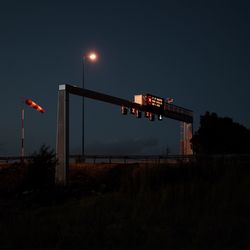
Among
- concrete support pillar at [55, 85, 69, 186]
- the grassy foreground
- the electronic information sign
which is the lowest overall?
the grassy foreground

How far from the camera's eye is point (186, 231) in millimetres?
7914

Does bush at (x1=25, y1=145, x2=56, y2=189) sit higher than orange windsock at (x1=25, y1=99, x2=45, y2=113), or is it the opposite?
orange windsock at (x1=25, y1=99, x2=45, y2=113)

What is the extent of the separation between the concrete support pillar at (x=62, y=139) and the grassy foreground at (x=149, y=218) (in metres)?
4.19

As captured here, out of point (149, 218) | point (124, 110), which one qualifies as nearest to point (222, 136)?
point (124, 110)

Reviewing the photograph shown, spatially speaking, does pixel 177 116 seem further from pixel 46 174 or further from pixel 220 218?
pixel 220 218

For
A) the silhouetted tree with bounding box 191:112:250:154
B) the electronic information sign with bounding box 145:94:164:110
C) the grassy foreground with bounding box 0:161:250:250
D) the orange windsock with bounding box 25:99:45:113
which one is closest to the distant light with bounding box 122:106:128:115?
the electronic information sign with bounding box 145:94:164:110

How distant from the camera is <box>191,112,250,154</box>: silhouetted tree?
4866 centimetres

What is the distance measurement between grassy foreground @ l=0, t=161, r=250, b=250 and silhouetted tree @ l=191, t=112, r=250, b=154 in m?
35.2

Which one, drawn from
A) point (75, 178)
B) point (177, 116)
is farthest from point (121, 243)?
point (177, 116)

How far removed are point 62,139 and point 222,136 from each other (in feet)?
111

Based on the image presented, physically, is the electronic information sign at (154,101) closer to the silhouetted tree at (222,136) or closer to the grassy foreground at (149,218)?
the silhouetted tree at (222,136)

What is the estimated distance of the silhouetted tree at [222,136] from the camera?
160 feet

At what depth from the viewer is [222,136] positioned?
4938cm

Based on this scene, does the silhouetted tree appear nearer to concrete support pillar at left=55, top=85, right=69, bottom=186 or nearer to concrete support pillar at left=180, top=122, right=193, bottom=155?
concrete support pillar at left=180, top=122, right=193, bottom=155
